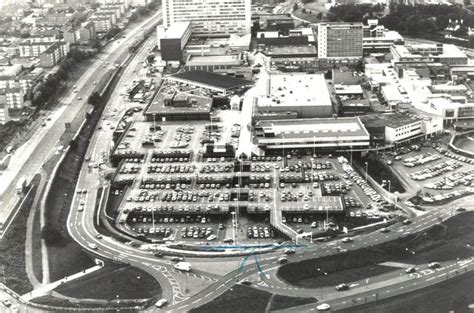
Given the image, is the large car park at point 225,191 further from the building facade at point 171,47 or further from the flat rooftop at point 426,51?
the flat rooftop at point 426,51

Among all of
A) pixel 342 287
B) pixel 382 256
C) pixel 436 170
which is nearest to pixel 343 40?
pixel 436 170

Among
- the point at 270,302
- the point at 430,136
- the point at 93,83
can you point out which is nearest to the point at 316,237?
the point at 270,302

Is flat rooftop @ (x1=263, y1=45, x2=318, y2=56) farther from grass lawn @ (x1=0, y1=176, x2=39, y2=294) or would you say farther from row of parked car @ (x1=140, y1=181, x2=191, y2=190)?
grass lawn @ (x1=0, y1=176, x2=39, y2=294)

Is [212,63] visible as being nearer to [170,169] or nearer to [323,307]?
[170,169]

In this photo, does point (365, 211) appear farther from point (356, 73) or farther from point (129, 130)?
point (356, 73)

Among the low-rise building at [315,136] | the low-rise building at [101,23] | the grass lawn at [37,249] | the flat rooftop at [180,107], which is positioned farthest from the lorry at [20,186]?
the low-rise building at [101,23]

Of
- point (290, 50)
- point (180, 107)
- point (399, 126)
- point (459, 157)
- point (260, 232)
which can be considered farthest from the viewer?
point (290, 50)
